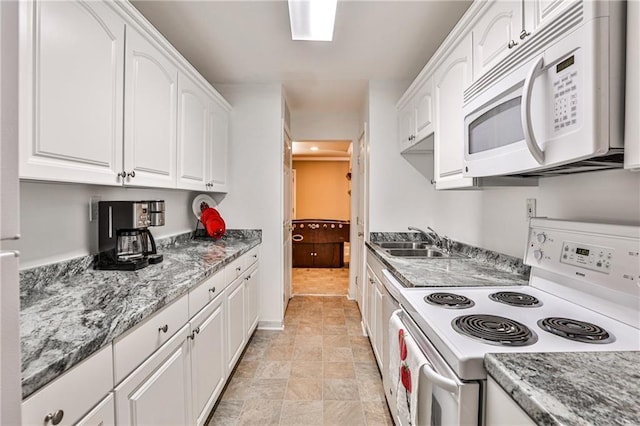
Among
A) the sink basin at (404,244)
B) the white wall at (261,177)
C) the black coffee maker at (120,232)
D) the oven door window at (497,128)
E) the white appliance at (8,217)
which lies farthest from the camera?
the white wall at (261,177)

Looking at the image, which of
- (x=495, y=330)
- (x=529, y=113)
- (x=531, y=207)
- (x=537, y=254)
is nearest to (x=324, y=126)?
(x=531, y=207)

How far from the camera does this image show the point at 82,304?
1040mm

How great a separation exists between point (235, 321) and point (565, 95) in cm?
214

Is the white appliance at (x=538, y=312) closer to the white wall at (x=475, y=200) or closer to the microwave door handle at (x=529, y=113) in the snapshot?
the white wall at (x=475, y=200)

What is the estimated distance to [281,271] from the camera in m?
3.08

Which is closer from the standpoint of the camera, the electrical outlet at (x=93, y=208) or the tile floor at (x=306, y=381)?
the electrical outlet at (x=93, y=208)

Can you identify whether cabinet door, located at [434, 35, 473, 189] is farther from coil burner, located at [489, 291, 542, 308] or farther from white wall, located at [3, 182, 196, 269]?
white wall, located at [3, 182, 196, 269]

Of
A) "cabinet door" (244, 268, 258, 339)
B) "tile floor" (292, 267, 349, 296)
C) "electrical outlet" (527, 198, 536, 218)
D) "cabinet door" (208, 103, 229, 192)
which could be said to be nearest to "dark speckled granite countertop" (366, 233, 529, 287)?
"electrical outlet" (527, 198, 536, 218)

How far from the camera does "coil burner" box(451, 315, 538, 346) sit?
81 cm

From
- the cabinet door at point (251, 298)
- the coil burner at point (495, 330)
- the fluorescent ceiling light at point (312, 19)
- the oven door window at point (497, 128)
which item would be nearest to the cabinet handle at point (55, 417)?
the coil burner at point (495, 330)

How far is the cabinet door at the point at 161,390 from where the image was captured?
37.4 inches

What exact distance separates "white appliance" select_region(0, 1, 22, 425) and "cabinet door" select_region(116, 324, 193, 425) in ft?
1.73

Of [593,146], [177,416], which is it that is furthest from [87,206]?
[593,146]

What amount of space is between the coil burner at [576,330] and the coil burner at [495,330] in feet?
0.24
